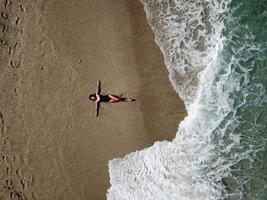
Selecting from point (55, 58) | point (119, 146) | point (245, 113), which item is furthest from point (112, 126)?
point (245, 113)

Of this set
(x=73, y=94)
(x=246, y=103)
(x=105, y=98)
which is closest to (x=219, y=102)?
(x=246, y=103)

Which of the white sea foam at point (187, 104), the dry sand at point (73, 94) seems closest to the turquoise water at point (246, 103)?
the white sea foam at point (187, 104)

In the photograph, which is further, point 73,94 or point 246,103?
point 73,94

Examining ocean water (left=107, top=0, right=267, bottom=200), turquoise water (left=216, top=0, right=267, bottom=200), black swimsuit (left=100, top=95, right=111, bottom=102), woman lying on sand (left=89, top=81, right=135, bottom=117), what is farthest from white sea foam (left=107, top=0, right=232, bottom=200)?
black swimsuit (left=100, top=95, right=111, bottom=102)

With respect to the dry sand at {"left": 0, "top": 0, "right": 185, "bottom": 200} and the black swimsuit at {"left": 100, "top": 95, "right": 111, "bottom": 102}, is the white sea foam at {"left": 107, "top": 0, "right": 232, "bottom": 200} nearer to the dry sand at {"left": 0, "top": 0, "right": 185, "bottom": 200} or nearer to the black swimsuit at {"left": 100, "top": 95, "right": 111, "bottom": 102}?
the dry sand at {"left": 0, "top": 0, "right": 185, "bottom": 200}

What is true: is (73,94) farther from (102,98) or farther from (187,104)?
(187,104)

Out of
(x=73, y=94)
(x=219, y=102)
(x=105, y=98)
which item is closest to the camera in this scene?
(x=219, y=102)
